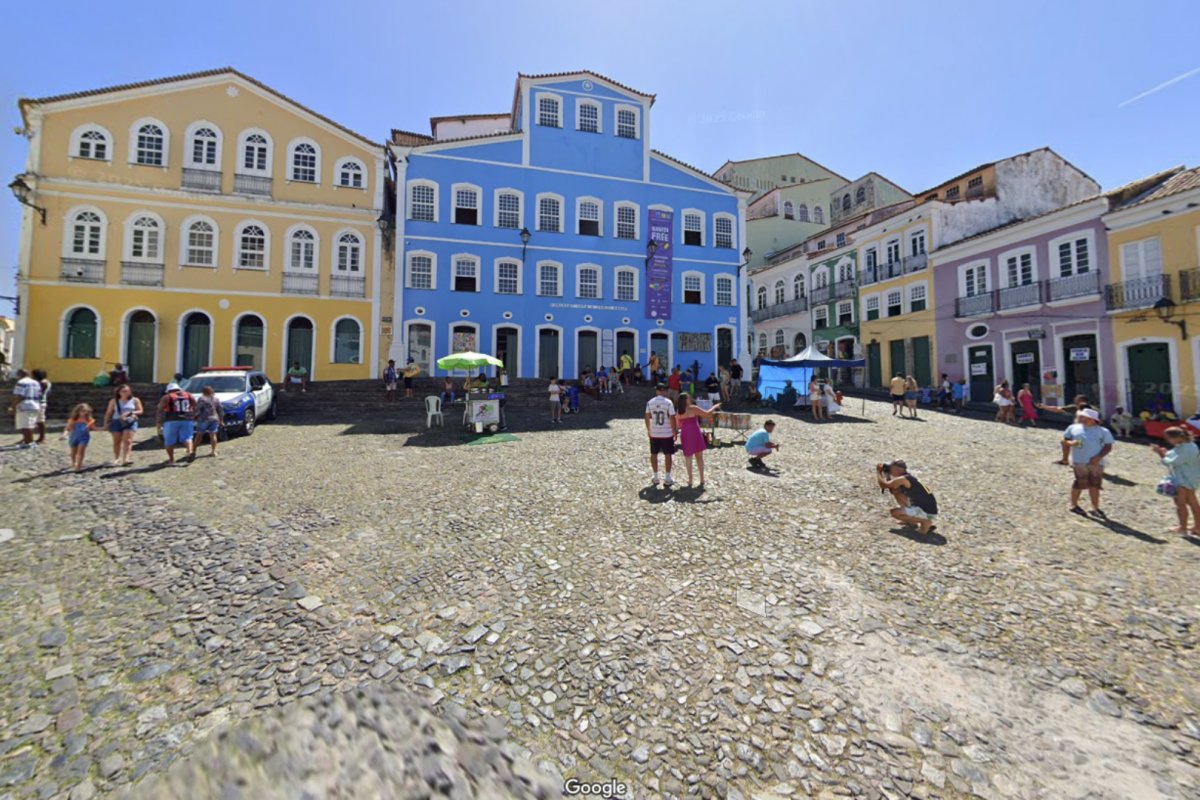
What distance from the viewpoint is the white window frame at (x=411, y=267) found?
21.8 metres

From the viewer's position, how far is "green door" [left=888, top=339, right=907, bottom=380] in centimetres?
2598

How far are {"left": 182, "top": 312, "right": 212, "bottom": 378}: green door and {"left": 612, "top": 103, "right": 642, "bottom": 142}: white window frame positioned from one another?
2102 cm

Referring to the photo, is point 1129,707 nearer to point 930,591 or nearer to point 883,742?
point 930,591

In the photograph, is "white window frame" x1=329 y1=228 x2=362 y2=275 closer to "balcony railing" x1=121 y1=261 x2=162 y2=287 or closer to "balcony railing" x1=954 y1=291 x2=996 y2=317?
"balcony railing" x1=121 y1=261 x2=162 y2=287

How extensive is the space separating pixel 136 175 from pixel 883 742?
29.0 metres

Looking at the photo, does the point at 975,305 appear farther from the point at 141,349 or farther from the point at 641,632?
the point at 141,349

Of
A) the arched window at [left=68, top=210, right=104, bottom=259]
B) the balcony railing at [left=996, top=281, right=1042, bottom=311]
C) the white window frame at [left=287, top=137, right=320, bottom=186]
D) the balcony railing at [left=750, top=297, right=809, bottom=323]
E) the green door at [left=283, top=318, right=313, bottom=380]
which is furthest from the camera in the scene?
the balcony railing at [left=750, top=297, right=809, bottom=323]

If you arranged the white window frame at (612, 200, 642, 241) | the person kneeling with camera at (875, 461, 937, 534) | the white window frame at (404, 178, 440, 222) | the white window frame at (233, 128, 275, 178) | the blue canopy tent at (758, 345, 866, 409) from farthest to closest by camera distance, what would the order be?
1. the white window frame at (612, 200, 642, 241)
2. the white window frame at (404, 178, 440, 222)
3. the white window frame at (233, 128, 275, 178)
4. the blue canopy tent at (758, 345, 866, 409)
5. the person kneeling with camera at (875, 461, 937, 534)

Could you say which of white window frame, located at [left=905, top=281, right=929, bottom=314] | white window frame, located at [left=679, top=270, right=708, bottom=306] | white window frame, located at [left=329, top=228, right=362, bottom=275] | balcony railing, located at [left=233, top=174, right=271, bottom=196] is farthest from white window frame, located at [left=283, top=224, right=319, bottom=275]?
white window frame, located at [left=905, top=281, right=929, bottom=314]

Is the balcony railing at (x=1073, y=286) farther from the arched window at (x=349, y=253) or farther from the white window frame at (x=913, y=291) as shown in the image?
→ the arched window at (x=349, y=253)

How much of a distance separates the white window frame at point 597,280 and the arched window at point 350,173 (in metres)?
10.6

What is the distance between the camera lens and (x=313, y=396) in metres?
17.6

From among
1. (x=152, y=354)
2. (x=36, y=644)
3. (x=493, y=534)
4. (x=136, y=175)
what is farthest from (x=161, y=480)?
(x=136, y=175)

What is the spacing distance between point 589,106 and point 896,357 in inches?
Answer: 839
